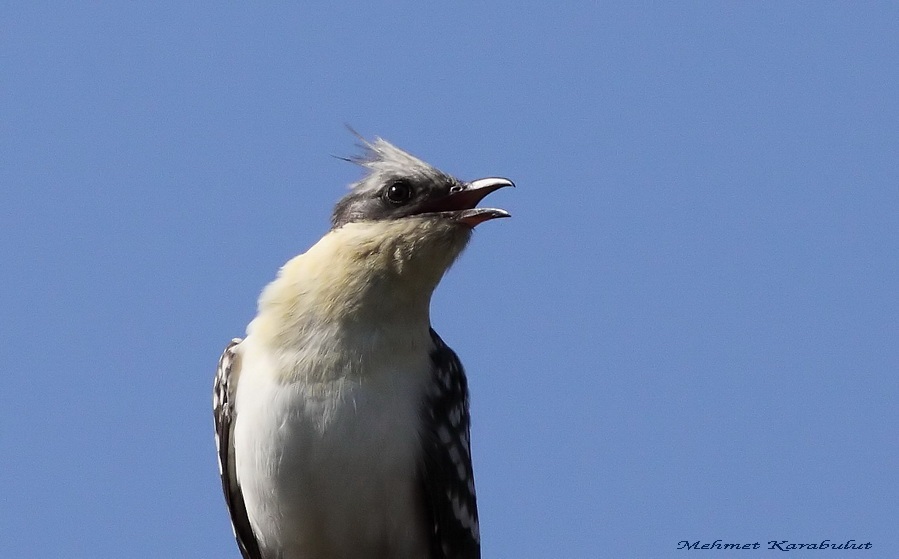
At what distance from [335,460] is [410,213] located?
57.1 inches

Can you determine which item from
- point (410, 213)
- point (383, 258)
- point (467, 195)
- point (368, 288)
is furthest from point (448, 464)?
point (467, 195)

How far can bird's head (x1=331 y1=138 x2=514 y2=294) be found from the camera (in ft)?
20.3

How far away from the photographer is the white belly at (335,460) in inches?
239

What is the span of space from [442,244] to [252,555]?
2361 mm

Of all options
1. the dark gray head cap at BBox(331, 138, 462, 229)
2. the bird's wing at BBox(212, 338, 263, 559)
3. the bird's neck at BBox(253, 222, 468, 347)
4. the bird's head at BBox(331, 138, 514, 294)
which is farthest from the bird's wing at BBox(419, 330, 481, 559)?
the bird's wing at BBox(212, 338, 263, 559)

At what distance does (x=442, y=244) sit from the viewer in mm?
6203

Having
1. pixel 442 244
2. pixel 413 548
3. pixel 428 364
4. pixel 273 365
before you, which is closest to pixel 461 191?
pixel 442 244

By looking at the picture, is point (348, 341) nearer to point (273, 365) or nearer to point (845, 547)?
point (273, 365)

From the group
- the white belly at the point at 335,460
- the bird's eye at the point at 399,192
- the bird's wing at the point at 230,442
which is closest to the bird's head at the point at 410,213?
the bird's eye at the point at 399,192

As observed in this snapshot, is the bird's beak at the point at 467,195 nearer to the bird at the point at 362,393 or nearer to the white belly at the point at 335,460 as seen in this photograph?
the bird at the point at 362,393

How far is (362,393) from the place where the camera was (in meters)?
6.08

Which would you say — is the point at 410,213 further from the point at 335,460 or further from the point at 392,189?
the point at 335,460

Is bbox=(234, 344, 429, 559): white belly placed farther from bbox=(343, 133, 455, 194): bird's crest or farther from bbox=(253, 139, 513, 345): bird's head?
bbox=(343, 133, 455, 194): bird's crest

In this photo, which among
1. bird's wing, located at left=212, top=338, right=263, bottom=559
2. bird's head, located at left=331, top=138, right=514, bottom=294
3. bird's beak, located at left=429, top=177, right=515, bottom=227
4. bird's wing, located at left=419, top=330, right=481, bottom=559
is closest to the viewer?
bird's head, located at left=331, top=138, right=514, bottom=294
